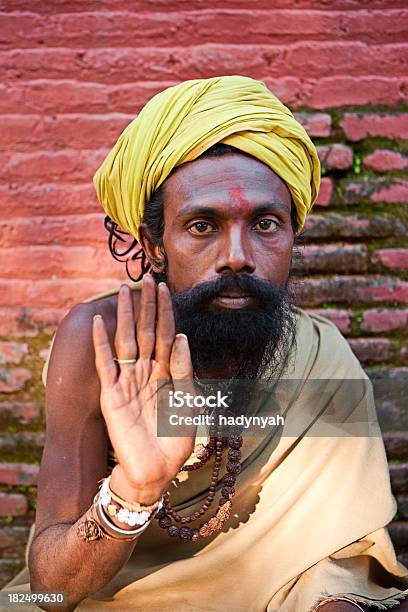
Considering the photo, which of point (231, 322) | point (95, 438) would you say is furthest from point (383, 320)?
point (95, 438)

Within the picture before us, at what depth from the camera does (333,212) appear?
302 centimetres

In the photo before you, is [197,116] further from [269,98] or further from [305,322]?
[305,322]

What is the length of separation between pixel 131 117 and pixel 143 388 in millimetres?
1391

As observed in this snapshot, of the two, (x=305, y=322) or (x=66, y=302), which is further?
(x=66, y=302)

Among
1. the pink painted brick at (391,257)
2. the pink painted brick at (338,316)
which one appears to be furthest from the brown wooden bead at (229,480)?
the pink painted brick at (391,257)

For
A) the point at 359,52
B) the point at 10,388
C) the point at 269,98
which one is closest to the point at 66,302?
the point at 10,388

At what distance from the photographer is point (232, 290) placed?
7.18ft

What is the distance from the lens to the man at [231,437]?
7.20 ft

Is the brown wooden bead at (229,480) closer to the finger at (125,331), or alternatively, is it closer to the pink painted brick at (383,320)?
the finger at (125,331)

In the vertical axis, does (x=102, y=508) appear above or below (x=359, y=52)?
below

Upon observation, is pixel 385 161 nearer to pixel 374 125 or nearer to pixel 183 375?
pixel 374 125

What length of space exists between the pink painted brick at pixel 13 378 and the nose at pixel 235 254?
3.71ft

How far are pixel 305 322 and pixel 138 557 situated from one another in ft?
3.15

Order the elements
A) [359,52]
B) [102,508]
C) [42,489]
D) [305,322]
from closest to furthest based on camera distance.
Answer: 1. [102,508]
2. [42,489]
3. [305,322]
4. [359,52]
